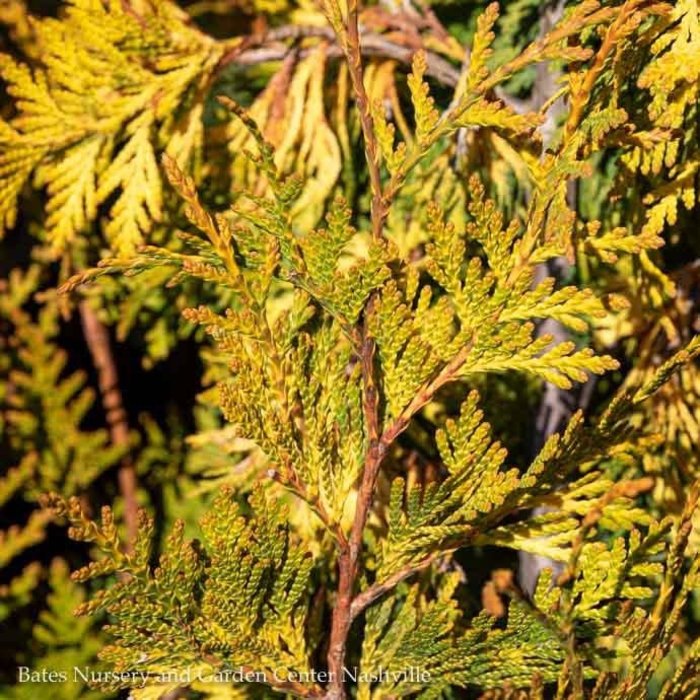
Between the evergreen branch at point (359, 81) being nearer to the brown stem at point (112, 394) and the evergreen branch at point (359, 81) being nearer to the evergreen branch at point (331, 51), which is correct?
the evergreen branch at point (331, 51)

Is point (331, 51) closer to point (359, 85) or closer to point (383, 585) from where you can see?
point (359, 85)

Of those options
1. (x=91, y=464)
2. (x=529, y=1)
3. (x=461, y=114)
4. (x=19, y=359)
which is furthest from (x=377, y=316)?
(x=19, y=359)

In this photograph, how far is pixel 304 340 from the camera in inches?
55.7

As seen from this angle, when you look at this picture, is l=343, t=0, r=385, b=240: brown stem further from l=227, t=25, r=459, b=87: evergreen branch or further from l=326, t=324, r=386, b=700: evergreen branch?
l=227, t=25, r=459, b=87: evergreen branch

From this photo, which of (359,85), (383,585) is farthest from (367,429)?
(359,85)

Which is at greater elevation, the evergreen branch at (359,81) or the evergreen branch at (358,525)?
the evergreen branch at (359,81)

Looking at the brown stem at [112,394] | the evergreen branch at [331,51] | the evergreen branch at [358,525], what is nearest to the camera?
the evergreen branch at [358,525]

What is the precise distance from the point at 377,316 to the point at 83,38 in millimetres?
1056

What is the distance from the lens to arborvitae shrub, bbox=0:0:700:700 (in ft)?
4.11

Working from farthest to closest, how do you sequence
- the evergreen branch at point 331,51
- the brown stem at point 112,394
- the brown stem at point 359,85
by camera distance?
the brown stem at point 112,394 → the evergreen branch at point 331,51 → the brown stem at point 359,85

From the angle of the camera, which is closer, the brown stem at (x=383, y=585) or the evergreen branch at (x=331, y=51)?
the brown stem at (x=383, y=585)

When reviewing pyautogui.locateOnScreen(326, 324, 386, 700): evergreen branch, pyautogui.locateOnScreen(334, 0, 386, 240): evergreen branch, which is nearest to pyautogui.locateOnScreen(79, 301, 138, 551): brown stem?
pyautogui.locateOnScreen(326, 324, 386, 700): evergreen branch

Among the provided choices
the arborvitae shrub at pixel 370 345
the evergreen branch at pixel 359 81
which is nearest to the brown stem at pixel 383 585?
the arborvitae shrub at pixel 370 345

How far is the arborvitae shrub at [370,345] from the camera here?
1254 millimetres
